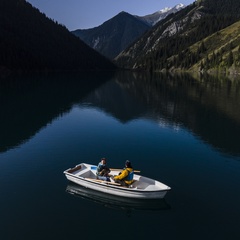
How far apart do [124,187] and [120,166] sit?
1159 cm

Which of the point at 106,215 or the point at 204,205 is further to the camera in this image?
the point at 204,205

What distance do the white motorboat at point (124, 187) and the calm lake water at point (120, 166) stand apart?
1051 mm

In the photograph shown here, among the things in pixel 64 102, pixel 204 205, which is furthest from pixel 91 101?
pixel 204 205

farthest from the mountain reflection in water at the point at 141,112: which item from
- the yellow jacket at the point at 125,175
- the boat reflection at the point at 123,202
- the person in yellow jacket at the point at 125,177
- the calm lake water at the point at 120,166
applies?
the yellow jacket at the point at 125,175

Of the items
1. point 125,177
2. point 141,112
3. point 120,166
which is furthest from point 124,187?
point 141,112

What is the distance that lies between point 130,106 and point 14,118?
38568mm

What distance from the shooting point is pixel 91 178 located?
35.8 m

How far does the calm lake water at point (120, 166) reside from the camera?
91.5ft

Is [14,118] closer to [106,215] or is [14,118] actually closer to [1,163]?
[1,163]

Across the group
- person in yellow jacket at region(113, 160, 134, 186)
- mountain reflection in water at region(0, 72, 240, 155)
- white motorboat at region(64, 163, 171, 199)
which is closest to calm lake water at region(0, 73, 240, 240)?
mountain reflection in water at region(0, 72, 240, 155)

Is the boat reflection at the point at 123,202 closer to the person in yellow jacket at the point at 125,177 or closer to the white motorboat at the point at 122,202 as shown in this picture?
the white motorboat at the point at 122,202

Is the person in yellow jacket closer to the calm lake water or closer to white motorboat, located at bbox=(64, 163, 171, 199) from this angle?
white motorboat, located at bbox=(64, 163, 171, 199)

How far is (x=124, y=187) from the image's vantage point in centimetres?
3183

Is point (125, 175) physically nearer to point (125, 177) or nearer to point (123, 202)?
point (125, 177)
